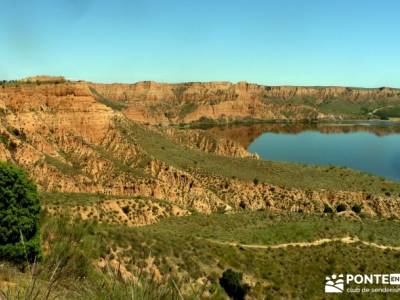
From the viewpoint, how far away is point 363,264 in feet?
76.2

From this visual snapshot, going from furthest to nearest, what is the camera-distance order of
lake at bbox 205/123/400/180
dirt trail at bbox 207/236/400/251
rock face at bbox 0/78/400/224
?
1. lake at bbox 205/123/400/180
2. rock face at bbox 0/78/400/224
3. dirt trail at bbox 207/236/400/251

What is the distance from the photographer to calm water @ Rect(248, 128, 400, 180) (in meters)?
101

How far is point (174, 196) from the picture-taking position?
155 feet

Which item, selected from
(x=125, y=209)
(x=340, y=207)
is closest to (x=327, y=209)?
(x=340, y=207)

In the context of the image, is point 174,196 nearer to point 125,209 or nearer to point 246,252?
point 125,209

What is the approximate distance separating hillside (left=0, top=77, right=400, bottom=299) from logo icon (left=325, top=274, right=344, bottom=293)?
0.67 metres

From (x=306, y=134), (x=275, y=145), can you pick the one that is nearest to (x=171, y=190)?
(x=275, y=145)

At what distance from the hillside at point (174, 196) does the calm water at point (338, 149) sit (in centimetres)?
3941

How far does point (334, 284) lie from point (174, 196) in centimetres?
2772

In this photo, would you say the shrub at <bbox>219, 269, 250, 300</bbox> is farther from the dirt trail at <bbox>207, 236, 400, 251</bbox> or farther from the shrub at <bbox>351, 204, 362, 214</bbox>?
the shrub at <bbox>351, 204, 362, 214</bbox>

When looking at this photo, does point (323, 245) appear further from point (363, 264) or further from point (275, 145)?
point (275, 145)

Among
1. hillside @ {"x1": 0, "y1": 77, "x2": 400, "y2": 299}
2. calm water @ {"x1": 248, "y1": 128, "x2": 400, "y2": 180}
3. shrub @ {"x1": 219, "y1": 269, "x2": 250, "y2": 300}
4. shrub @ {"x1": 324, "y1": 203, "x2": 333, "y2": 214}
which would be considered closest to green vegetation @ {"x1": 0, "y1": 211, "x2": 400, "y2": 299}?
hillside @ {"x1": 0, "y1": 77, "x2": 400, "y2": 299}

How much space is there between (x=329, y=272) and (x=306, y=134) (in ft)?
485

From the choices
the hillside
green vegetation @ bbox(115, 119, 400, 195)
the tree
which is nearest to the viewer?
the tree
